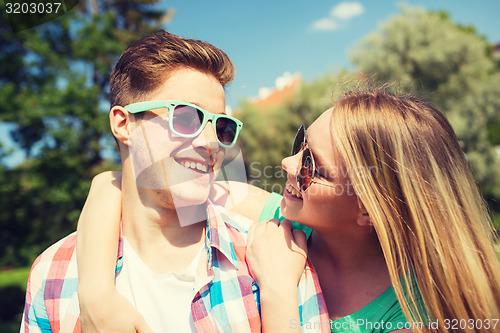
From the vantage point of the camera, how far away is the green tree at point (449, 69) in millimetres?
17031

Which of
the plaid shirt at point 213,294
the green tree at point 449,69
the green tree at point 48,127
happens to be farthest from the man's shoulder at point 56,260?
the green tree at point 449,69

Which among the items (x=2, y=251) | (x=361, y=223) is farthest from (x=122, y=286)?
(x=2, y=251)

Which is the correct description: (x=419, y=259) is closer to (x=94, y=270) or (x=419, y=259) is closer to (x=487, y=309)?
(x=487, y=309)

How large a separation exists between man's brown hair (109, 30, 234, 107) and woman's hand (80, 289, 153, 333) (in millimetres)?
1162

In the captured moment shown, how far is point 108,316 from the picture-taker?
1610 millimetres

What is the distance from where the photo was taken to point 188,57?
2.10m

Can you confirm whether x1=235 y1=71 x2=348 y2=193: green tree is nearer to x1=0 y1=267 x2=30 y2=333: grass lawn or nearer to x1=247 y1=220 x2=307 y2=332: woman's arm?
x1=0 y1=267 x2=30 y2=333: grass lawn

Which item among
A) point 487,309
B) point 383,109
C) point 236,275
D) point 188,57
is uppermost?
point 188,57

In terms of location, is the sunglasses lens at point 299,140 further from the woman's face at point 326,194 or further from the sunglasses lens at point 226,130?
the sunglasses lens at point 226,130

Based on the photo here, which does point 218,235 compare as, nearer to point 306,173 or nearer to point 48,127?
point 306,173

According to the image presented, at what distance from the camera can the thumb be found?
5.55 ft

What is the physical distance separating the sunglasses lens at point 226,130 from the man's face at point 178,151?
51 mm

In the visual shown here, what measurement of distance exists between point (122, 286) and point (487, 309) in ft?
6.10

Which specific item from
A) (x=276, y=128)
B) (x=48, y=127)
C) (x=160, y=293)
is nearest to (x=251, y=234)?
(x=160, y=293)
